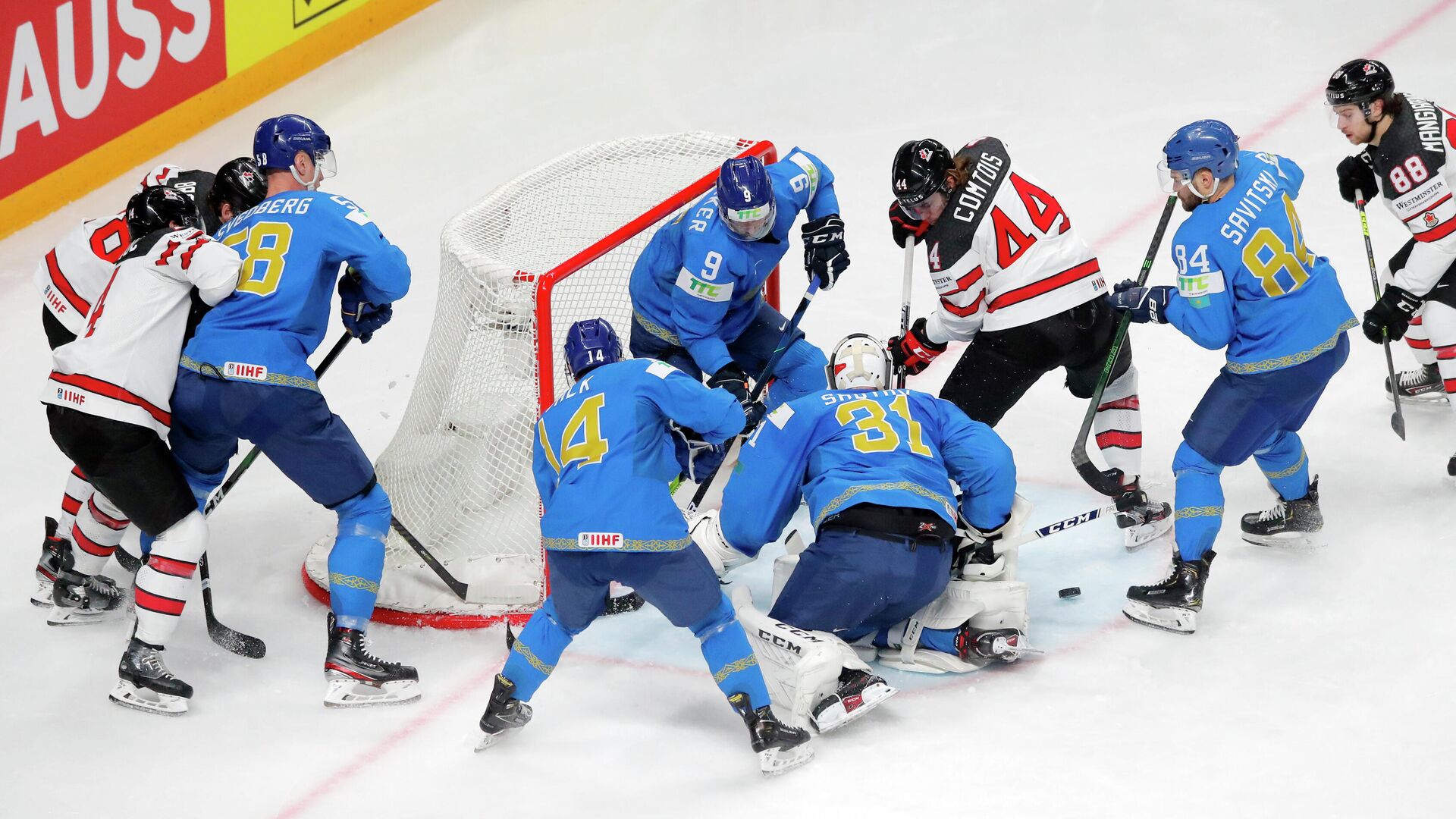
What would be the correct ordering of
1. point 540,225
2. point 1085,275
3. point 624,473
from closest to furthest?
point 624,473, point 1085,275, point 540,225

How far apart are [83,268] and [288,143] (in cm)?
75

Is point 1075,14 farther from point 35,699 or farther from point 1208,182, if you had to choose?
point 35,699

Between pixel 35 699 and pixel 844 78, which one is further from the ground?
pixel 844 78

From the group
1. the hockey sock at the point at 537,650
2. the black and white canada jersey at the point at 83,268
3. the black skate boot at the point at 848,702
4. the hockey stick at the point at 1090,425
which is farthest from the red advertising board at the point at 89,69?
the black skate boot at the point at 848,702

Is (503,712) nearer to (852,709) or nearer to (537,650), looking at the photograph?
(537,650)

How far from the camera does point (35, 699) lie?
4.13m

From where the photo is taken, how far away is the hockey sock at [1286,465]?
4.51 meters

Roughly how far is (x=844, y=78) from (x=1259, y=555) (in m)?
4.11

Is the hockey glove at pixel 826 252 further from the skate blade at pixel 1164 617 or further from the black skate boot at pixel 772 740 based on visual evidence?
the black skate boot at pixel 772 740

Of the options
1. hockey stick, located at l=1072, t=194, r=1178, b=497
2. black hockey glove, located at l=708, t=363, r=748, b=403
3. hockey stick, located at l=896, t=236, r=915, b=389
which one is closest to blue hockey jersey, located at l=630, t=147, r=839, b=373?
black hockey glove, located at l=708, t=363, r=748, b=403

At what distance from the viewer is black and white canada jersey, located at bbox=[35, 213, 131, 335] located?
452 cm

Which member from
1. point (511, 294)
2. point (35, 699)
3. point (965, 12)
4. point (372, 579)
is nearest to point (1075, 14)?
point (965, 12)

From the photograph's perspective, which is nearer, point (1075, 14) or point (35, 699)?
point (35, 699)

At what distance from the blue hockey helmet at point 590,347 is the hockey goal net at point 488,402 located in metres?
0.40
